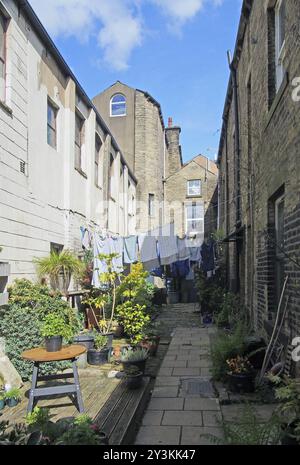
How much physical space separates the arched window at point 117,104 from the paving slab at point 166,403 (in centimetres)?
1867

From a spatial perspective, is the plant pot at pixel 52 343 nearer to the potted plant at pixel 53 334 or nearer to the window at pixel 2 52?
the potted plant at pixel 53 334

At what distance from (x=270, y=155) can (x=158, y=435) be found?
404 centimetres

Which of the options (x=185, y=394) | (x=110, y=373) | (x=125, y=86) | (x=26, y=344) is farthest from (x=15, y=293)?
(x=125, y=86)

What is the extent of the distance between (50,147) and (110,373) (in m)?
5.16

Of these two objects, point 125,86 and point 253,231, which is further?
point 125,86

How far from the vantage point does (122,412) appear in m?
4.45

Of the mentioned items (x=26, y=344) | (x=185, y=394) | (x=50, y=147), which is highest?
(x=50, y=147)

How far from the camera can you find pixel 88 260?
10.7 metres

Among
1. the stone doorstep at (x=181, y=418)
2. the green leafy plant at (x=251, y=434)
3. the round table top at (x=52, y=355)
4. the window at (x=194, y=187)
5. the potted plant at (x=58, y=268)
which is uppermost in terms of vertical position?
the window at (x=194, y=187)

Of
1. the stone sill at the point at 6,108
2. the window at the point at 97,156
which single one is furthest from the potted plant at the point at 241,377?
the window at the point at 97,156

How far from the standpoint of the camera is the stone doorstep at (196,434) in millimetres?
3855

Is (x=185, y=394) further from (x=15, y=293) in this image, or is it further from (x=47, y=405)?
(x=15, y=293)

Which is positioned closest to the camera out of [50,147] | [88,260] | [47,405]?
[47,405]

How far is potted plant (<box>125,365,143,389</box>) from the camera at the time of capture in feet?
17.6
